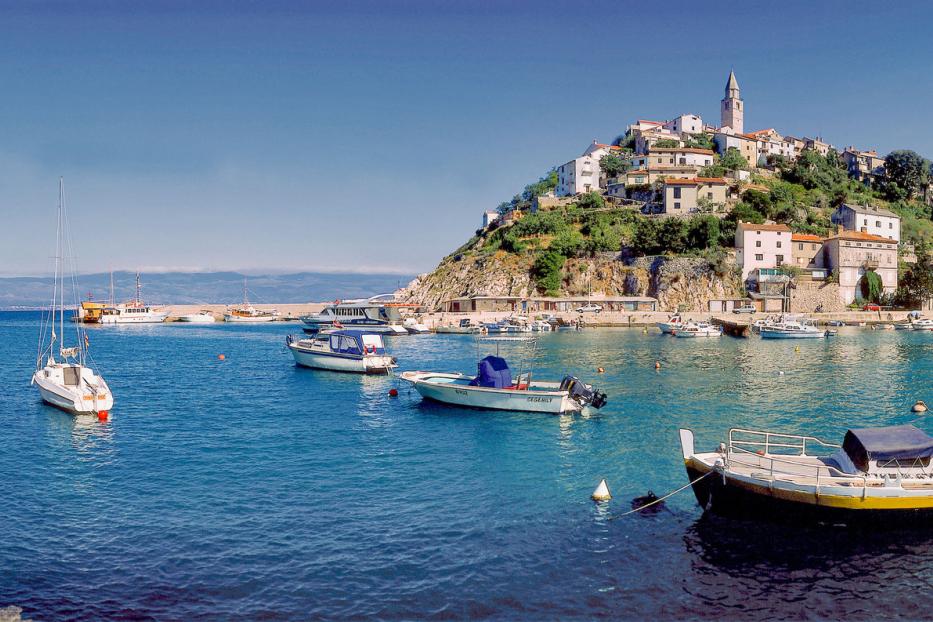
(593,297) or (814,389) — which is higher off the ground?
(593,297)

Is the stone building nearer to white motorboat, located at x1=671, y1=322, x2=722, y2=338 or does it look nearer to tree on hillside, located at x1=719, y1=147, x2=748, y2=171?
tree on hillside, located at x1=719, y1=147, x2=748, y2=171

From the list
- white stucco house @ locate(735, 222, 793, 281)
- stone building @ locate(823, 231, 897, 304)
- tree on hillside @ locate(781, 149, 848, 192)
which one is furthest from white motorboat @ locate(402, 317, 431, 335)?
tree on hillside @ locate(781, 149, 848, 192)

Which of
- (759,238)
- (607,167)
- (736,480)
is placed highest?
(607,167)

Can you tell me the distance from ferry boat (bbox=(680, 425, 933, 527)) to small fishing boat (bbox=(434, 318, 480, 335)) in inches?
3184

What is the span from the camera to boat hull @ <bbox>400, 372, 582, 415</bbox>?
36.7 meters

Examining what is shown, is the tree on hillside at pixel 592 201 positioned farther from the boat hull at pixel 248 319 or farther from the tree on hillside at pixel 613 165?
the boat hull at pixel 248 319

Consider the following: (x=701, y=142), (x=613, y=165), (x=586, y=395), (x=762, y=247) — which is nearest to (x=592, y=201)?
(x=613, y=165)

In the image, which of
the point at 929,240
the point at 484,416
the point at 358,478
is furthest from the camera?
the point at 929,240

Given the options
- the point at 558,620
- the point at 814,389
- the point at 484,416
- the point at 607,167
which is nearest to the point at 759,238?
the point at 607,167

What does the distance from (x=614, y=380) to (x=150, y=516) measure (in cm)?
3589

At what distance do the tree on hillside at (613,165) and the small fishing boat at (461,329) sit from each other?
62641 millimetres

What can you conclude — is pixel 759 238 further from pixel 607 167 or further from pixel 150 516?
pixel 150 516

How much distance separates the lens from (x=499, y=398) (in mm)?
37688

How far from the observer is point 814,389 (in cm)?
4547
